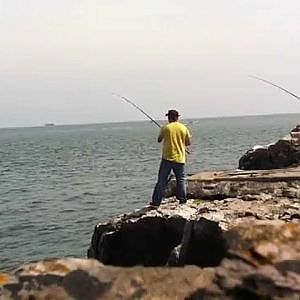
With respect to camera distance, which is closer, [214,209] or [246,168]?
[214,209]

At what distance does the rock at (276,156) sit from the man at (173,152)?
4636mm

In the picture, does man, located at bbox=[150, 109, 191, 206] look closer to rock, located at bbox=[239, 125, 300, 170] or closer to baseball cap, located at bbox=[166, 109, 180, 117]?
baseball cap, located at bbox=[166, 109, 180, 117]

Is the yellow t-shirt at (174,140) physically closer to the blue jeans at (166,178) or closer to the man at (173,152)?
the man at (173,152)

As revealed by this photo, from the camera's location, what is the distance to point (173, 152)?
9867mm

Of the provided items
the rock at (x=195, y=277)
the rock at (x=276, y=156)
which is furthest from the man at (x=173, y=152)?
the rock at (x=195, y=277)

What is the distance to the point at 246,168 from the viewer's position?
15.2m

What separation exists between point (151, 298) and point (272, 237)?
88cm

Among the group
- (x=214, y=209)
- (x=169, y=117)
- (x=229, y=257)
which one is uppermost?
(x=169, y=117)

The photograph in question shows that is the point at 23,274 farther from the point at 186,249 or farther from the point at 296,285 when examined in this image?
the point at 186,249

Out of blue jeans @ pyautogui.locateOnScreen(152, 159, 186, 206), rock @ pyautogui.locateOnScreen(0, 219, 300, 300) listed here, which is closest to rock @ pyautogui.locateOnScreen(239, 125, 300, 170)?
blue jeans @ pyautogui.locateOnScreen(152, 159, 186, 206)

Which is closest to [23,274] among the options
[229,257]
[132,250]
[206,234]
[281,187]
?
[229,257]

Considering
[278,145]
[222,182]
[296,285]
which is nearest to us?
[296,285]

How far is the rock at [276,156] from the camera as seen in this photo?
46.4 ft

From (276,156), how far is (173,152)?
5.40 m
